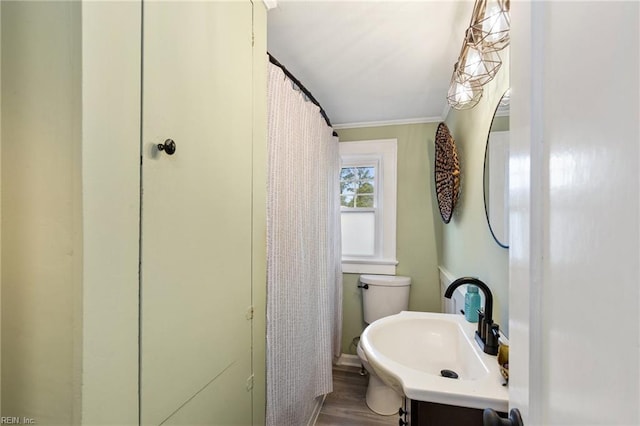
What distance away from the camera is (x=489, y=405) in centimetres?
79

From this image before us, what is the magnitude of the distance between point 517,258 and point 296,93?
4.42ft

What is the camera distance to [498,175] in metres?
1.15

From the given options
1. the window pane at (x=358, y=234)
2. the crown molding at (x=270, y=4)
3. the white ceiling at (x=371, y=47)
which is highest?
the white ceiling at (x=371, y=47)

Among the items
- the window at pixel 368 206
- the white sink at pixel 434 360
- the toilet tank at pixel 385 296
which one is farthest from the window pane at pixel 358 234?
the white sink at pixel 434 360

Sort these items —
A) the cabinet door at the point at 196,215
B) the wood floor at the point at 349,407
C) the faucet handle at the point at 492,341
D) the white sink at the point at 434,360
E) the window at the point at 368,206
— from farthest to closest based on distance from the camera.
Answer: the window at the point at 368,206, the wood floor at the point at 349,407, the faucet handle at the point at 492,341, the white sink at the point at 434,360, the cabinet door at the point at 196,215

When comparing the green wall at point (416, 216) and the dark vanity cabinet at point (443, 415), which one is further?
the green wall at point (416, 216)

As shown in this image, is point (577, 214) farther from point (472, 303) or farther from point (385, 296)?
point (385, 296)

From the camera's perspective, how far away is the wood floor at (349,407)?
1960 mm

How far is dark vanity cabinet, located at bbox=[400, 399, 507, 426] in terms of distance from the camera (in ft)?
2.70

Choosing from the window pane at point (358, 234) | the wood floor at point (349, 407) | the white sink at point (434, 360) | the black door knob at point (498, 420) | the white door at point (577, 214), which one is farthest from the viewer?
the window pane at point (358, 234)

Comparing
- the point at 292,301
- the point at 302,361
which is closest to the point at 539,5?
the point at 292,301

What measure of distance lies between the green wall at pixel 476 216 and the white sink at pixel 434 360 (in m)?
0.21

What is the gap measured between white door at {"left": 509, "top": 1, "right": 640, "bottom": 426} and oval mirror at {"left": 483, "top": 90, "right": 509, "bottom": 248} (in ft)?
1.96

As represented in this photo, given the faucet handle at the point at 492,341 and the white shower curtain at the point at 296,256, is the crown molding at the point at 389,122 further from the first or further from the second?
the faucet handle at the point at 492,341
